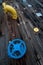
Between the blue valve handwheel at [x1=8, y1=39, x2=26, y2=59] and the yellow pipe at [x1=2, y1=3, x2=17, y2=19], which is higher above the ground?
the blue valve handwheel at [x1=8, y1=39, x2=26, y2=59]

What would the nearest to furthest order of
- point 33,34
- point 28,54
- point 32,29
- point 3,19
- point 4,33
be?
point 28,54
point 33,34
point 32,29
point 4,33
point 3,19

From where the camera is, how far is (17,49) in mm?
3723

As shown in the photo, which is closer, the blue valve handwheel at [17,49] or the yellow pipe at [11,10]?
the blue valve handwheel at [17,49]

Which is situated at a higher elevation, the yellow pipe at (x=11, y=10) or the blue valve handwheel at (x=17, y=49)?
the blue valve handwheel at (x=17, y=49)

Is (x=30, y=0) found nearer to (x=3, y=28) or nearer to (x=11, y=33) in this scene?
(x=3, y=28)

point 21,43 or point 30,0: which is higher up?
point 21,43

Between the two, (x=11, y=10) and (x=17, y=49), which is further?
(x=11, y=10)

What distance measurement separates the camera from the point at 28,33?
4422mm

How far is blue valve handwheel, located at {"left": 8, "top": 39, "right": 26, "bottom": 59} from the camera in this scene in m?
3.59

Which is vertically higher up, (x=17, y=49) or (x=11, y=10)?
(x=17, y=49)

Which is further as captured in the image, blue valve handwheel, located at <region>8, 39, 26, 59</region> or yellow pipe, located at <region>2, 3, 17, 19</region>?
yellow pipe, located at <region>2, 3, 17, 19</region>

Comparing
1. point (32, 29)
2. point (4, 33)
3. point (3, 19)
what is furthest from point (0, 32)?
point (32, 29)

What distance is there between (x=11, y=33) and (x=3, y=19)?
1387 mm

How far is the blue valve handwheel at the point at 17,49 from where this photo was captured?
3594mm
